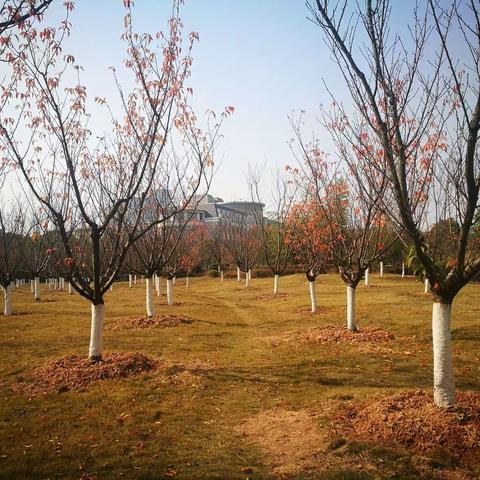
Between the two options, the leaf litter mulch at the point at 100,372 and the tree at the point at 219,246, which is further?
the tree at the point at 219,246

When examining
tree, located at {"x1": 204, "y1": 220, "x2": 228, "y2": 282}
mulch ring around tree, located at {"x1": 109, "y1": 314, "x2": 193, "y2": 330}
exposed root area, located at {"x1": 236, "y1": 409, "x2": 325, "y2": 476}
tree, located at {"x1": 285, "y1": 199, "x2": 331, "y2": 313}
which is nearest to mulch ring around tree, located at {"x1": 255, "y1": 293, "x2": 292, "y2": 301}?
tree, located at {"x1": 285, "y1": 199, "x2": 331, "y2": 313}

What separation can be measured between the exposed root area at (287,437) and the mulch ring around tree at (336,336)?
5.17 m

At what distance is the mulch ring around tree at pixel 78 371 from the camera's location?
7.63m

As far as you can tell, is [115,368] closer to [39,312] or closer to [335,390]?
[335,390]

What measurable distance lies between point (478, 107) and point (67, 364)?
28.1ft

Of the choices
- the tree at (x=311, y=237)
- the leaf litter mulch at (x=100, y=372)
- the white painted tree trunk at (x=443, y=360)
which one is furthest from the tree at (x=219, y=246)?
the white painted tree trunk at (x=443, y=360)

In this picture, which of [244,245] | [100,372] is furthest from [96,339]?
[244,245]

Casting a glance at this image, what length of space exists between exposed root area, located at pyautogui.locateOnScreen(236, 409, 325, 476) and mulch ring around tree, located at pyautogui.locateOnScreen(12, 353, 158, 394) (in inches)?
129

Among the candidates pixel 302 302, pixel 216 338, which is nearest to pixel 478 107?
pixel 216 338

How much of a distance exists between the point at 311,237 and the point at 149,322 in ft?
23.6

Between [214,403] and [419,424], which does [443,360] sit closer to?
[419,424]

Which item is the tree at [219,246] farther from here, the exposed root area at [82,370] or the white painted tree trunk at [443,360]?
the white painted tree trunk at [443,360]

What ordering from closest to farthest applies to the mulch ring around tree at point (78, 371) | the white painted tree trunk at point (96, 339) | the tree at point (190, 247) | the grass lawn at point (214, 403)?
the grass lawn at point (214, 403)
the mulch ring around tree at point (78, 371)
the white painted tree trunk at point (96, 339)
the tree at point (190, 247)

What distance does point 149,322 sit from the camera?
47.5 feet
